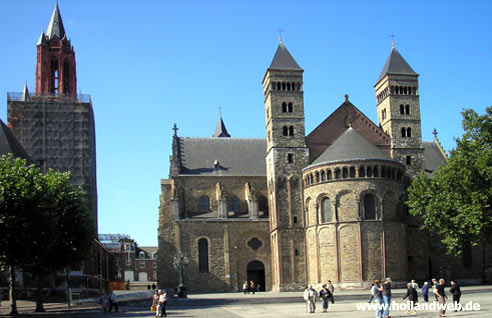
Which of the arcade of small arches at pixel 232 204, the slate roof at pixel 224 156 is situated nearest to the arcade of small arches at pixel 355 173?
the arcade of small arches at pixel 232 204

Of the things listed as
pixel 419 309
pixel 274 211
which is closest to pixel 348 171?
pixel 274 211

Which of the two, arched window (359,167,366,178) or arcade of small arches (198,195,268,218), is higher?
arched window (359,167,366,178)

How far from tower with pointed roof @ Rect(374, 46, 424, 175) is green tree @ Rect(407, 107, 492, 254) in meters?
13.0

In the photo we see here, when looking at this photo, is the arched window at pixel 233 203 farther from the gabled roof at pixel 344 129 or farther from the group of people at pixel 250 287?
the gabled roof at pixel 344 129

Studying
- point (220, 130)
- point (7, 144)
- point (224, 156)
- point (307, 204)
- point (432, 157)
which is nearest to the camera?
point (7, 144)

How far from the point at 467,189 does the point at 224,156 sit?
30.3 meters

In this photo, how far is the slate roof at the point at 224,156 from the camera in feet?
222

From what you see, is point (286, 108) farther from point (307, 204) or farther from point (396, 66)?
point (396, 66)

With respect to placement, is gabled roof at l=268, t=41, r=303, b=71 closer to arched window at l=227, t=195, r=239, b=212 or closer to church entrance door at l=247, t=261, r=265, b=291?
arched window at l=227, t=195, r=239, b=212

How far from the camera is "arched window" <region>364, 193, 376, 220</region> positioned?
55.9 m

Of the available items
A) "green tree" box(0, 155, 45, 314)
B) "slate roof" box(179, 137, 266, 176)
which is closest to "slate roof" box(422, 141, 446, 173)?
"slate roof" box(179, 137, 266, 176)

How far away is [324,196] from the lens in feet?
188

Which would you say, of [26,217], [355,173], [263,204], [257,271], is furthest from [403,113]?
[26,217]

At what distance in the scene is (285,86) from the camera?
62.9 meters
